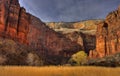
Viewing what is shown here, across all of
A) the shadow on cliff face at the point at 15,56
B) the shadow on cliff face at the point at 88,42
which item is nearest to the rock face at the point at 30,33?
the shadow on cliff face at the point at 88,42

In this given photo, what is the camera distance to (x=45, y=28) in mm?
132750

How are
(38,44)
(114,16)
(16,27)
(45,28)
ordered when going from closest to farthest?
(16,27)
(114,16)
(38,44)
(45,28)

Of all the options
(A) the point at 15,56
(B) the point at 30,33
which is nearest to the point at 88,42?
(B) the point at 30,33

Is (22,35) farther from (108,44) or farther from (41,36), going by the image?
(41,36)

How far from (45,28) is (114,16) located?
53050 mm

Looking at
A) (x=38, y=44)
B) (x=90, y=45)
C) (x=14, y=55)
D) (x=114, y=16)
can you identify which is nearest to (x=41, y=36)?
(x=38, y=44)

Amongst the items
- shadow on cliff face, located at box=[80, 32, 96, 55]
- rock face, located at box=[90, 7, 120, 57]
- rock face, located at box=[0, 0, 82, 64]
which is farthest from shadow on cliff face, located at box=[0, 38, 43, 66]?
shadow on cliff face, located at box=[80, 32, 96, 55]

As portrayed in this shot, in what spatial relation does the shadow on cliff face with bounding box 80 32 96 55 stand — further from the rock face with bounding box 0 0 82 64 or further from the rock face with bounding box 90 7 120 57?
the rock face with bounding box 90 7 120 57

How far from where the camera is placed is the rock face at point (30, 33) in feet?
242

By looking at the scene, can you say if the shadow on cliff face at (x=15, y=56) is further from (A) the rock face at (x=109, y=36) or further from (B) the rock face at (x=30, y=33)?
(A) the rock face at (x=109, y=36)

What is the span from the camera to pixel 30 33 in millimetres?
120062

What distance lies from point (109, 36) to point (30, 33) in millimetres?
46976

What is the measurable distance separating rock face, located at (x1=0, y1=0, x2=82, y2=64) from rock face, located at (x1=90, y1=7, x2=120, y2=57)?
106ft

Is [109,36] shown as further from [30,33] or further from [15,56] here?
[15,56]
